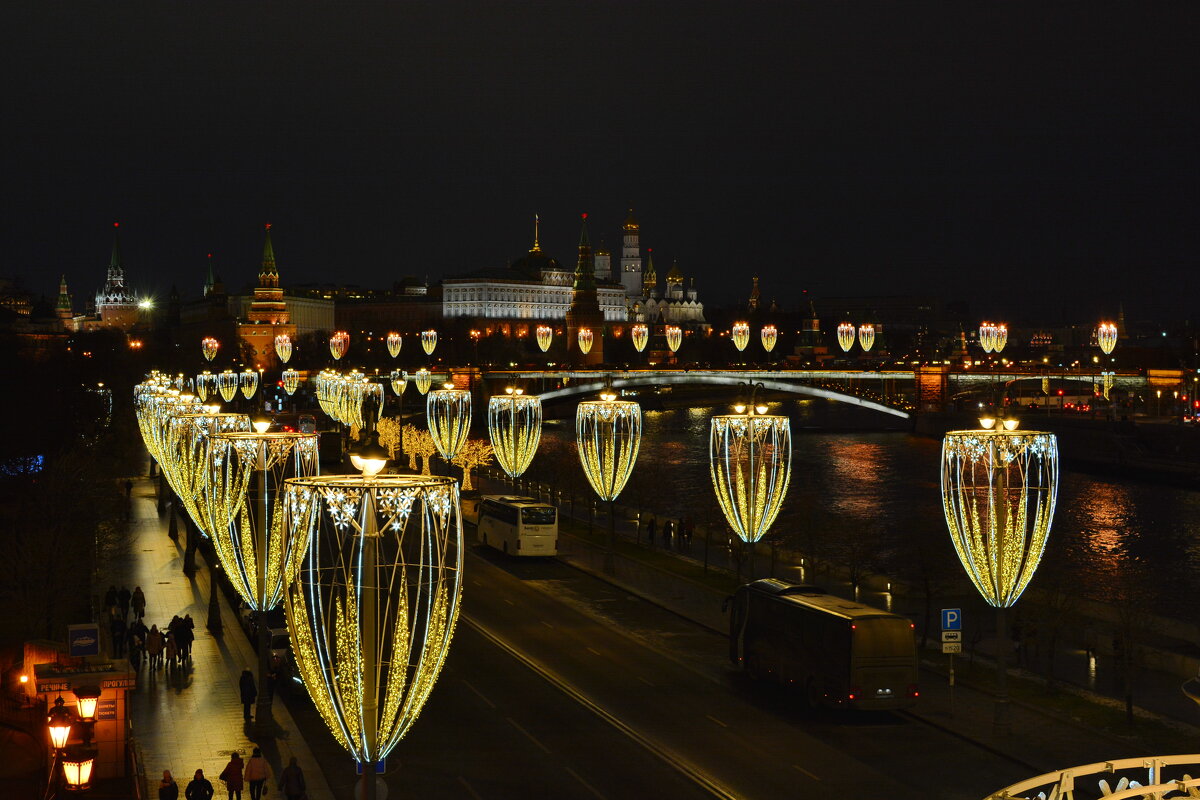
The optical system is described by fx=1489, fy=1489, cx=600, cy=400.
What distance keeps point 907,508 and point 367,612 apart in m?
30.9

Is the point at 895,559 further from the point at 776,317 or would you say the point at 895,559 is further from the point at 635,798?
the point at 776,317

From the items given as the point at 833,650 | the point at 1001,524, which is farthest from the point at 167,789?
the point at 1001,524

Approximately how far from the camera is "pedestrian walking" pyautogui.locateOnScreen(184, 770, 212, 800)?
34.1ft

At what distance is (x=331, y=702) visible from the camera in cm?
837

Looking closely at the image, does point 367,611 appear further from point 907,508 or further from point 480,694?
point 907,508

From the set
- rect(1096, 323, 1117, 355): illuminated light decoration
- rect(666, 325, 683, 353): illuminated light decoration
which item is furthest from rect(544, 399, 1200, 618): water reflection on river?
rect(666, 325, 683, 353): illuminated light decoration

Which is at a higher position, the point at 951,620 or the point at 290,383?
the point at 951,620

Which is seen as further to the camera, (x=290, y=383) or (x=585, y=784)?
(x=290, y=383)

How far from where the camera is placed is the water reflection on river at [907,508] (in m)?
27.1

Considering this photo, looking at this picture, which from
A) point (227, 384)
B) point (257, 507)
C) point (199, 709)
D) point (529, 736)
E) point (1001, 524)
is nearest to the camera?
point (529, 736)

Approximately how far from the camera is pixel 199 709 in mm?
13797

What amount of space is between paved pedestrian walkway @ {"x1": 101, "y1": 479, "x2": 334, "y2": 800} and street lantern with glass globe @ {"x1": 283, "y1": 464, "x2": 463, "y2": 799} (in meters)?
3.01

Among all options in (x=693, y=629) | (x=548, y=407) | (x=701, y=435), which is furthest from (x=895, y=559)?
(x=548, y=407)

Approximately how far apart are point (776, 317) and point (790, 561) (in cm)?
11484
